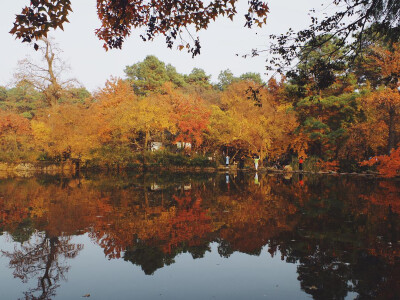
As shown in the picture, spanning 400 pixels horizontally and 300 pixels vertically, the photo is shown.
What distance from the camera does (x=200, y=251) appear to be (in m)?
5.13

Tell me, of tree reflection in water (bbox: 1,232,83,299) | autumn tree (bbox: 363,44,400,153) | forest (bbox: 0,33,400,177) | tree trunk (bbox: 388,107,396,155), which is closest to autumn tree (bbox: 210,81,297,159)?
forest (bbox: 0,33,400,177)

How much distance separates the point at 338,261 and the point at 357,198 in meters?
6.84

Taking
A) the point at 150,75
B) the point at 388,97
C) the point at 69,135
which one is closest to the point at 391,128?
the point at 388,97

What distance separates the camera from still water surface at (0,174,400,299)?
374 centimetres

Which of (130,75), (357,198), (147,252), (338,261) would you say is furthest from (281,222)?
(130,75)

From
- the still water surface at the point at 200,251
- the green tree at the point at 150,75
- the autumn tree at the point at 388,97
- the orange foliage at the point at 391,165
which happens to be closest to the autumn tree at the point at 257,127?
the autumn tree at the point at 388,97

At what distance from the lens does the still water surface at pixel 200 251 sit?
3.74m

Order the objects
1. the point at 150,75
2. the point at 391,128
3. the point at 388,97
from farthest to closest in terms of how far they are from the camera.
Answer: the point at 150,75
the point at 391,128
the point at 388,97

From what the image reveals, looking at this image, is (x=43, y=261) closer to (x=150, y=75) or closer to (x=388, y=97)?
(x=388, y=97)

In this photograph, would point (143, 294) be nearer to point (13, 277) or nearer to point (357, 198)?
point (13, 277)

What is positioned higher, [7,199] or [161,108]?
[161,108]

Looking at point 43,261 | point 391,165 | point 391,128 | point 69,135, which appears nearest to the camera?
point 43,261

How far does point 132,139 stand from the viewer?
2762 centimetres

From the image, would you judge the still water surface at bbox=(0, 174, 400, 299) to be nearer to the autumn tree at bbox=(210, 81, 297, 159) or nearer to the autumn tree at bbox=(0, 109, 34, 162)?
the autumn tree at bbox=(210, 81, 297, 159)
